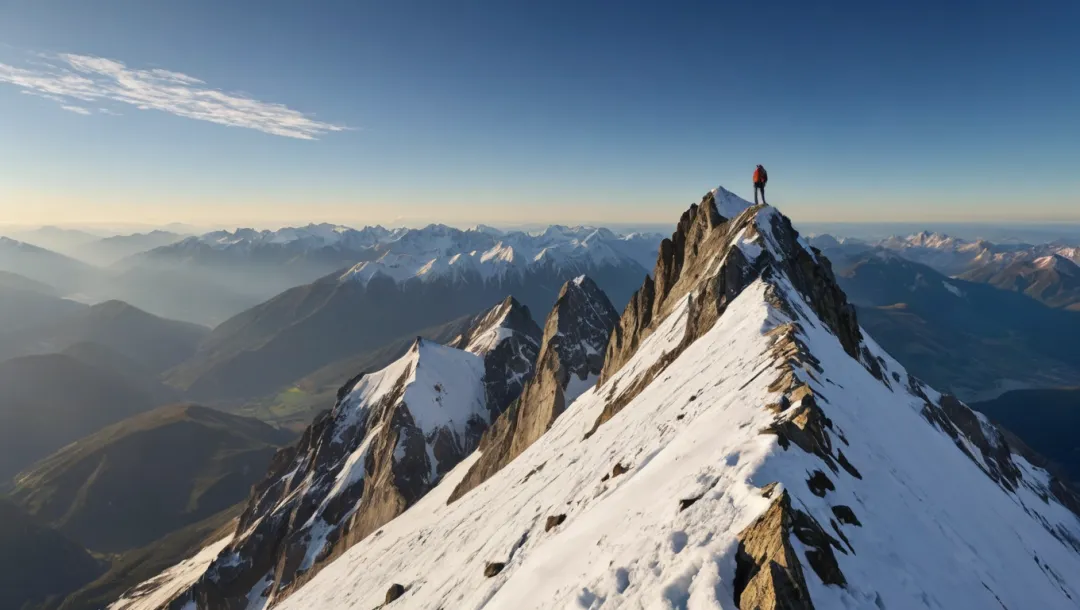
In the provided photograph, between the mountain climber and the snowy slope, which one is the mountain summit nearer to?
the snowy slope

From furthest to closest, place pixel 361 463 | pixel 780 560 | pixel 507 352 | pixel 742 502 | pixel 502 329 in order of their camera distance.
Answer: pixel 502 329, pixel 507 352, pixel 361 463, pixel 742 502, pixel 780 560

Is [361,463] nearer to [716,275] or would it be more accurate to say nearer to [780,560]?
[716,275]

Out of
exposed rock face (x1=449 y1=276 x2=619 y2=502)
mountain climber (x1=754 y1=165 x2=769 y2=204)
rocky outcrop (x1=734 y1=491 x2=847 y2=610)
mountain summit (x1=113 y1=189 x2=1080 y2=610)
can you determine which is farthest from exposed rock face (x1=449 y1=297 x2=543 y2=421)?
rocky outcrop (x1=734 y1=491 x2=847 y2=610)

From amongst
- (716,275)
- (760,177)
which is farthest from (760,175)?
(716,275)

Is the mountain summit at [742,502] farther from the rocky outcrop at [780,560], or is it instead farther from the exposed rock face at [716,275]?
the exposed rock face at [716,275]

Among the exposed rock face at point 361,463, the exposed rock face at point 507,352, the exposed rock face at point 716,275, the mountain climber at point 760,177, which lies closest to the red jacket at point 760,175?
the mountain climber at point 760,177

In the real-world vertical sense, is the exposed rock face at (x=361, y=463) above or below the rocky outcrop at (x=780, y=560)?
below
